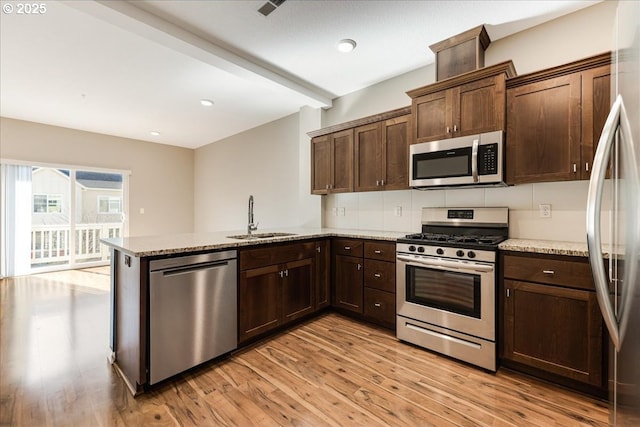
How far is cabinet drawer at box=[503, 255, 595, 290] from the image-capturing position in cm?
178

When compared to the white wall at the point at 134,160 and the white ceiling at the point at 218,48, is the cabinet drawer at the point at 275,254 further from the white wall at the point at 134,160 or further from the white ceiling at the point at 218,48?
the white wall at the point at 134,160

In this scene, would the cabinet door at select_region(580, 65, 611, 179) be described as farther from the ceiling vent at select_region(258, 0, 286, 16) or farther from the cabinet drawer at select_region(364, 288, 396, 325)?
the ceiling vent at select_region(258, 0, 286, 16)

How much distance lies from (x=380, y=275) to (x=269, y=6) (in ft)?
8.34

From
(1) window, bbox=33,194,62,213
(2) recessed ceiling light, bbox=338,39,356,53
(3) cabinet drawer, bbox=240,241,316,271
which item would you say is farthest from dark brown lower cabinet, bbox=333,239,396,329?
(1) window, bbox=33,194,62,213

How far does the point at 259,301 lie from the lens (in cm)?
250

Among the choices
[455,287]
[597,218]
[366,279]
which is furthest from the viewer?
[366,279]

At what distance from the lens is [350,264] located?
3072mm

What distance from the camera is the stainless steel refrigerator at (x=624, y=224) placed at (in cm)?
78

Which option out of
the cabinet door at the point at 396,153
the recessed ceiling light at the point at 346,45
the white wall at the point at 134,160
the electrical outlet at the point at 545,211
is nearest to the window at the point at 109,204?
the white wall at the point at 134,160

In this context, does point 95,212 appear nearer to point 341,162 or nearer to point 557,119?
point 341,162

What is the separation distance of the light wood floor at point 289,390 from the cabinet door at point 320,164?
188 centimetres

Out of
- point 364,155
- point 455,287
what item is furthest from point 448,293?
point 364,155

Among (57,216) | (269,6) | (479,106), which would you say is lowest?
(57,216)

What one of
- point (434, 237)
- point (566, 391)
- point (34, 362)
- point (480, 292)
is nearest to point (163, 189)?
point (34, 362)
